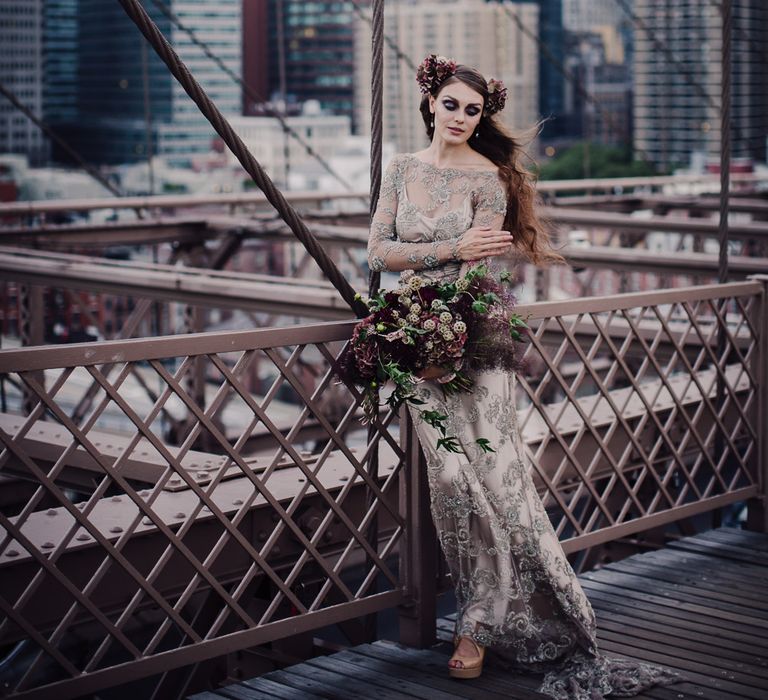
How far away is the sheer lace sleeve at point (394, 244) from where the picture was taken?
10.2 feet

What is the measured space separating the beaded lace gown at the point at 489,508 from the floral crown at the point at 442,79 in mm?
185

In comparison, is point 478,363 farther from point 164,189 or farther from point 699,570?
point 164,189

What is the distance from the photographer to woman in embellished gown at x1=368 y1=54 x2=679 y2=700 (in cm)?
315

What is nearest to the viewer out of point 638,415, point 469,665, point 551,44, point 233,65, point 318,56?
point 469,665

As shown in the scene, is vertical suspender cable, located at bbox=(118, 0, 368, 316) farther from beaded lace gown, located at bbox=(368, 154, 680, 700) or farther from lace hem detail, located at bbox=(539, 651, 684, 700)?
lace hem detail, located at bbox=(539, 651, 684, 700)

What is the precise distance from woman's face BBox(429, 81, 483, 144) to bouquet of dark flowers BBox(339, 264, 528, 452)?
1.17 feet

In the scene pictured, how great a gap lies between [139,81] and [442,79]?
3849cm

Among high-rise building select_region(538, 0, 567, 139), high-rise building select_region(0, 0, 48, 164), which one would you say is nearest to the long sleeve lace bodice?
high-rise building select_region(0, 0, 48, 164)

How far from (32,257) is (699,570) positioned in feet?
16.8

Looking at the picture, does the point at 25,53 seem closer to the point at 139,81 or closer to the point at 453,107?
the point at 139,81

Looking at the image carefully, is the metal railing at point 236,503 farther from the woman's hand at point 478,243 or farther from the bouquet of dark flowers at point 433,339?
the woman's hand at point 478,243

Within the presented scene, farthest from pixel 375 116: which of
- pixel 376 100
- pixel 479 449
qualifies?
pixel 479 449

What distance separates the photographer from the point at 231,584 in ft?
13.7

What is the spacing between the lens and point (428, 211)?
10.4 ft
